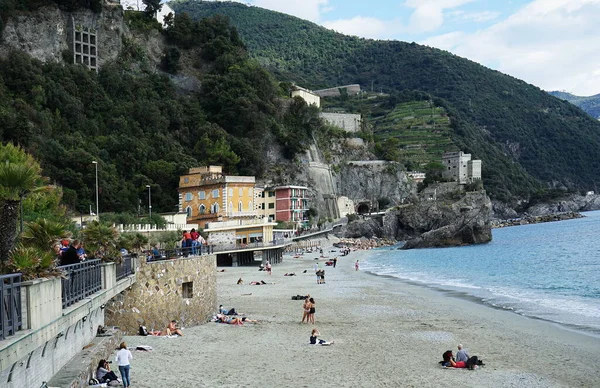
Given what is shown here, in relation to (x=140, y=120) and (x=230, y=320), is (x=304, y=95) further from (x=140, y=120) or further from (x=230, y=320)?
(x=230, y=320)

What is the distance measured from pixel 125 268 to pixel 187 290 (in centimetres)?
376

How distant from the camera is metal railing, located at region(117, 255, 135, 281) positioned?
17208 millimetres

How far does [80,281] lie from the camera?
12.9m

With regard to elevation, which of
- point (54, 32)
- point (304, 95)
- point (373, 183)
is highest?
point (304, 95)

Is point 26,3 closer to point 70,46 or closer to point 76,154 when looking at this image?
point 70,46

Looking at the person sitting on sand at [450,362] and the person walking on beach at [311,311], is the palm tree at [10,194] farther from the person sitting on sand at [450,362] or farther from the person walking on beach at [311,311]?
the person walking on beach at [311,311]

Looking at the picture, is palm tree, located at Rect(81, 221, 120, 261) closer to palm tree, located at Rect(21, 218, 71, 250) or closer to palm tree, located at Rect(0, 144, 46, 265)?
palm tree, located at Rect(21, 218, 71, 250)

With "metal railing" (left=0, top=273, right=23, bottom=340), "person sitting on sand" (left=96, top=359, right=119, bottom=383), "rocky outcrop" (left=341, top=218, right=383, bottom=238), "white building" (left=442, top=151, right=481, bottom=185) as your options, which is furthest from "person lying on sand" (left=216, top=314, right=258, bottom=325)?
"white building" (left=442, top=151, right=481, bottom=185)

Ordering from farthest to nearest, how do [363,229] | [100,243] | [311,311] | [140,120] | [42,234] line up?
[363,229], [140,120], [311,311], [100,243], [42,234]

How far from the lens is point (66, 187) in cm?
5616

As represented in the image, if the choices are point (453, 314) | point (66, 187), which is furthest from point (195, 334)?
point (66, 187)

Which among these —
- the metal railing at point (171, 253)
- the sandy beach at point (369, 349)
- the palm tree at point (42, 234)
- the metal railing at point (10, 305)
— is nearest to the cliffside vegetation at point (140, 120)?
the sandy beach at point (369, 349)

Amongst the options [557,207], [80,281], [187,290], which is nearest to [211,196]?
[187,290]

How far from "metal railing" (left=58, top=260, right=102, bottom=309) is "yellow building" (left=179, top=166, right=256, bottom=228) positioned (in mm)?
49667
